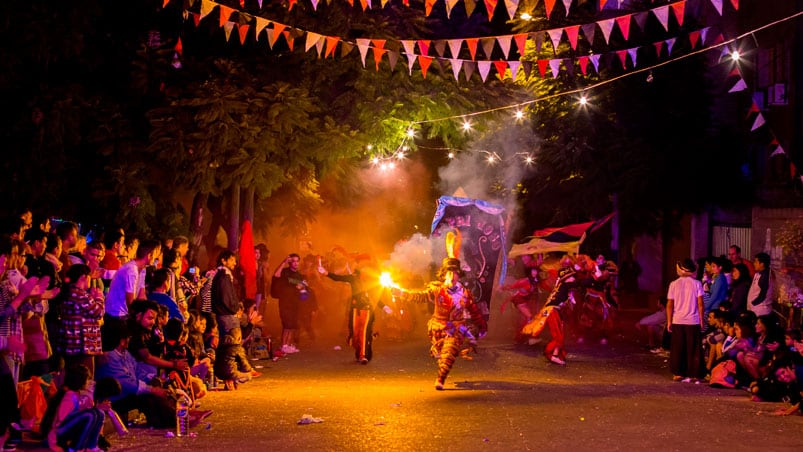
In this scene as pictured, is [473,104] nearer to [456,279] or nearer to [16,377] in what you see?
[456,279]

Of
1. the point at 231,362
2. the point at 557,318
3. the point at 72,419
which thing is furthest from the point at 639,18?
the point at 72,419

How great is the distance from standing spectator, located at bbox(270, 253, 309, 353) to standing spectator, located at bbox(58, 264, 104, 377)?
312 inches

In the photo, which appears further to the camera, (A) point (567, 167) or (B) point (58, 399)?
(A) point (567, 167)

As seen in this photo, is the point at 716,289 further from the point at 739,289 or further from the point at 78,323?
the point at 78,323

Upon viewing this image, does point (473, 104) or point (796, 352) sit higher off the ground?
point (473, 104)

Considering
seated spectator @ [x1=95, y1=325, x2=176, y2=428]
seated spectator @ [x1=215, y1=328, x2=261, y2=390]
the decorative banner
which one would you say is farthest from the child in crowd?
the decorative banner

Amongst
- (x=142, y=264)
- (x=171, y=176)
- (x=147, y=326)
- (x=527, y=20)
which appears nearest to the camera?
(x=147, y=326)

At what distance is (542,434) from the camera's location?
9.00 meters

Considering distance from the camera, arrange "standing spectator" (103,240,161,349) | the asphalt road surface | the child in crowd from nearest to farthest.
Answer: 1. the child in crowd
2. the asphalt road surface
3. "standing spectator" (103,240,161,349)

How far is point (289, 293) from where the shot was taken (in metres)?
17.5

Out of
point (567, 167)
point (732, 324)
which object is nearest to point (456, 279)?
point (732, 324)

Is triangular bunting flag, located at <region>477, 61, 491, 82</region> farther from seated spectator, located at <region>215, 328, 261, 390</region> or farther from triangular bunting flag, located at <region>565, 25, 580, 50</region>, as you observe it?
seated spectator, located at <region>215, 328, 261, 390</region>

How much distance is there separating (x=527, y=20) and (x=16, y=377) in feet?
61.8

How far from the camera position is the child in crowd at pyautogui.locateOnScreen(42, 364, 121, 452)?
767 cm
